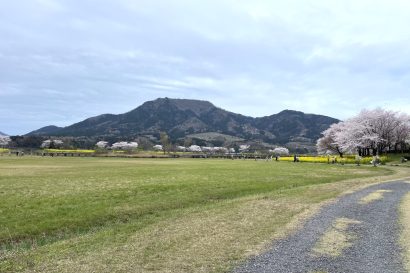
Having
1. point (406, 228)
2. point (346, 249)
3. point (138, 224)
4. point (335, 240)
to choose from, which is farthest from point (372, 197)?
point (138, 224)

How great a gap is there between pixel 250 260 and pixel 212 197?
17516 mm

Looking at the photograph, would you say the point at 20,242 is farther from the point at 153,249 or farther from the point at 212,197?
the point at 212,197

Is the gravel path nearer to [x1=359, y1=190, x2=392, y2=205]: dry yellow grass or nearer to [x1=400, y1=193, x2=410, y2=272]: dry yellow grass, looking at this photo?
[x1=400, y1=193, x2=410, y2=272]: dry yellow grass

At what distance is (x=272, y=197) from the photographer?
26.8m

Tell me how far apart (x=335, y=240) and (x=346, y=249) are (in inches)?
49.0

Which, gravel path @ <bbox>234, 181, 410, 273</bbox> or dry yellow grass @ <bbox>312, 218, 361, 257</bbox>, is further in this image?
dry yellow grass @ <bbox>312, 218, 361, 257</bbox>

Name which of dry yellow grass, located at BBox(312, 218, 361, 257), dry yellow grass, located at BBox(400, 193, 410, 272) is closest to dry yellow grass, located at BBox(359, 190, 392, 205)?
dry yellow grass, located at BBox(400, 193, 410, 272)

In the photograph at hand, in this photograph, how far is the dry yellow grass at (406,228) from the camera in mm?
12016

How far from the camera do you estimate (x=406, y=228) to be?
53.2 ft

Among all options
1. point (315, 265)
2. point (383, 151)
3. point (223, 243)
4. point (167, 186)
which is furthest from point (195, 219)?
point (383, 151)

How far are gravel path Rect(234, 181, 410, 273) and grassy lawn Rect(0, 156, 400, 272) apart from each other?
885 millimetres

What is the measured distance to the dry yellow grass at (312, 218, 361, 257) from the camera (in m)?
12.9

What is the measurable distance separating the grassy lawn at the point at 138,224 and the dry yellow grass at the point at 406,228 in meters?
4.54

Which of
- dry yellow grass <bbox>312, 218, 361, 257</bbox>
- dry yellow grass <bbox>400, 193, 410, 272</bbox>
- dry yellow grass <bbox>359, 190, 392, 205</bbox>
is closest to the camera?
dry yellow grass <bbox>400, 193, 410, 272</bbox>
